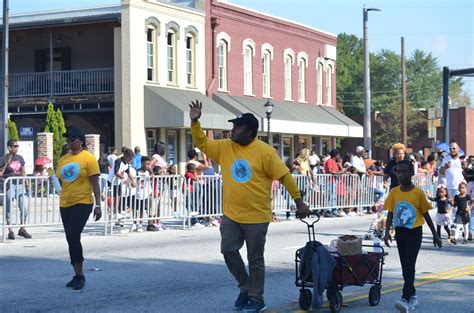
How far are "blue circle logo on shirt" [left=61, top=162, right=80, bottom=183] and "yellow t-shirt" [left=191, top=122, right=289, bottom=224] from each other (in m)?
2.31

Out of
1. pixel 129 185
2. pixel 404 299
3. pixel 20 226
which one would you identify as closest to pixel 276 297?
pixel 404 299

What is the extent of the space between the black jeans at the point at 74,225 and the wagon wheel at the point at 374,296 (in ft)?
11.4

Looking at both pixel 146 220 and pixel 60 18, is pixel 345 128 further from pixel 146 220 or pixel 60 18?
pixel 146 220

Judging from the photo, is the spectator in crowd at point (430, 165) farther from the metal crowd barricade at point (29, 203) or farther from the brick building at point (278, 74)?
the metal crowd barricade at point (29, 203)

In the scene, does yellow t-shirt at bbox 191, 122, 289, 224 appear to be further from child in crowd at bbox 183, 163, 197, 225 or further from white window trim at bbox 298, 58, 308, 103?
white window trim at bbox 298, 58, 308, 103

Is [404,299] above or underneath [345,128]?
underneath

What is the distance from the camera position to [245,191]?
30.2ft

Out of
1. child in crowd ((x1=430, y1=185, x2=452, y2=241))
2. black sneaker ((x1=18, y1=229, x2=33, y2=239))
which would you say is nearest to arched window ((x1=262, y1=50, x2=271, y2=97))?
child in crowd ((x1=430, y1=185, x2=452, y2=241))

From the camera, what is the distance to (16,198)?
56.3 feet

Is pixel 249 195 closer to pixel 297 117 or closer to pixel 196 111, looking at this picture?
pixel 196 111

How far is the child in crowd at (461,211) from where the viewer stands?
1770 centimetres

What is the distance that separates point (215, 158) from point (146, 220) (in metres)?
10.7

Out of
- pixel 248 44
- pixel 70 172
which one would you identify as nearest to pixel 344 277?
pixel 70 172

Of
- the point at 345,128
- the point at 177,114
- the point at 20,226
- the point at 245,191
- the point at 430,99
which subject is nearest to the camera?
the point at 245,191
